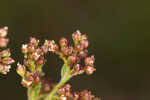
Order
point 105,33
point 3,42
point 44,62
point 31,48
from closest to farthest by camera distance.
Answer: point 3,42 → point 31,48 → point 44,62 → point 105,33

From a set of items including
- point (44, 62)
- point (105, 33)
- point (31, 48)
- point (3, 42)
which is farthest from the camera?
point (105, 33)

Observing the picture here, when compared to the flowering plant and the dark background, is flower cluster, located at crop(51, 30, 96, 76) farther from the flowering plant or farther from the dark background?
the dark background

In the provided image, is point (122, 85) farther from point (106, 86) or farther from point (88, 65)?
point (88, 65)

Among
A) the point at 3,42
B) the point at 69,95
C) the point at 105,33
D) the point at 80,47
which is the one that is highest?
the point at 105,33

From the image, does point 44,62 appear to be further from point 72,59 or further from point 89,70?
point 89,70

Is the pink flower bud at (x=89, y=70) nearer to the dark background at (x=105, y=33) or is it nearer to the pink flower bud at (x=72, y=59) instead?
the pink flower bud at (x=72, y=59)

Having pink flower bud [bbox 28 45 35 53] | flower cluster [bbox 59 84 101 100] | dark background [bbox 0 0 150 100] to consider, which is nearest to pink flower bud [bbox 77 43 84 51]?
flower cluster [bbox 59 84 101 100]

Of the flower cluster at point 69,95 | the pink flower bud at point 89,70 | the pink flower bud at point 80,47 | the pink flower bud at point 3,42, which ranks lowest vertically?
the flower cluster at point 69,95

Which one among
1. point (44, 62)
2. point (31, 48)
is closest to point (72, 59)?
point (44, 62)

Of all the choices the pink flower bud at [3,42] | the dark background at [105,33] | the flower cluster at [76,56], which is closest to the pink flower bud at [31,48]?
the flower cluster at [76,56]
